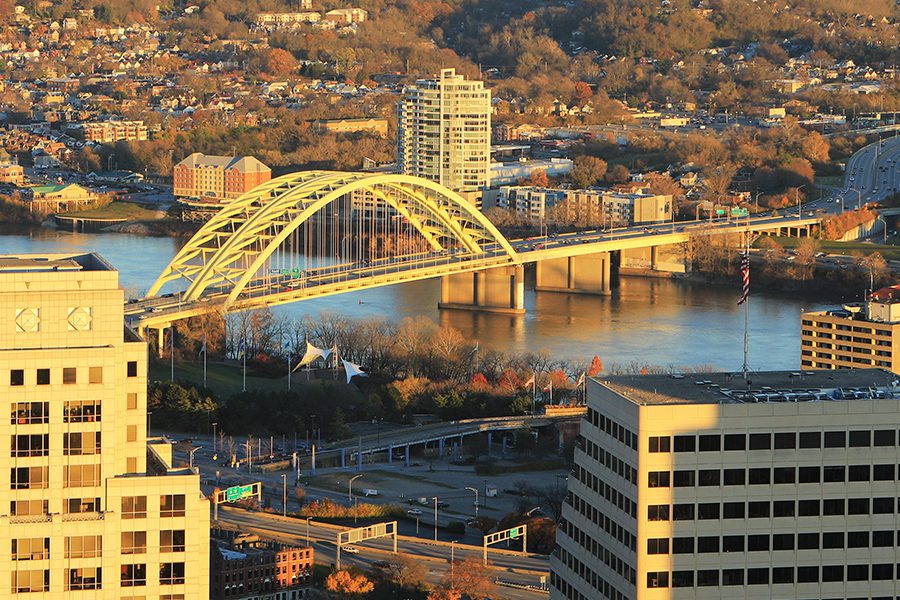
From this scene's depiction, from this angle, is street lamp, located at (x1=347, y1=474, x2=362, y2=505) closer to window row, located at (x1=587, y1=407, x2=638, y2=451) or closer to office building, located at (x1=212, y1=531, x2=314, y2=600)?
office building, located at (x1=212, y1=531, x2=314, y2=600)

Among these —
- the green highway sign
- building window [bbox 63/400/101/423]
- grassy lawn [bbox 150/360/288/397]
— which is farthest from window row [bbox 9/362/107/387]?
grassy lawn [bbox 150/360/288/397]

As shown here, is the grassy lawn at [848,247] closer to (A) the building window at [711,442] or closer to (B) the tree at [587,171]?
(B) the tree at [587,171]

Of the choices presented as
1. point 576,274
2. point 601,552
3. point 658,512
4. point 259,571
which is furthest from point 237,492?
point 576,274

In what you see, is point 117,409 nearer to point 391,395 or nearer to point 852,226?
point 391,395

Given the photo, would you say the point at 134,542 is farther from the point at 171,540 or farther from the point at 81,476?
the point at 81,476

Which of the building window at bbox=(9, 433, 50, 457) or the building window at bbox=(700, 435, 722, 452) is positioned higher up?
the building window at bbox=(9, 433, 50, 457)

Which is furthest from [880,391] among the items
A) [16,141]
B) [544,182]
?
[16,141]
